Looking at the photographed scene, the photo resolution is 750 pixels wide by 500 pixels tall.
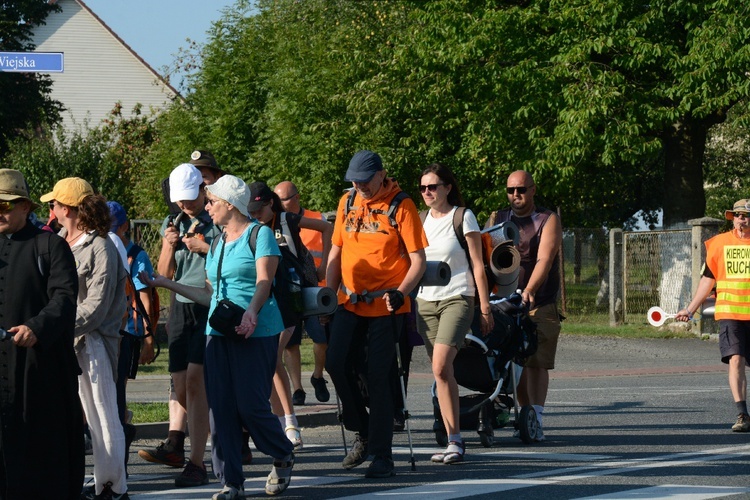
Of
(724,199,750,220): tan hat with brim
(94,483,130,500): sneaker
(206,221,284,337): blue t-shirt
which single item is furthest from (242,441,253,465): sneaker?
(724,199,750,220): tan hat with brim

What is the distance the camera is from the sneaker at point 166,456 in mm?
9266

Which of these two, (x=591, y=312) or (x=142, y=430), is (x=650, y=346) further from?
(x=142, y=430)

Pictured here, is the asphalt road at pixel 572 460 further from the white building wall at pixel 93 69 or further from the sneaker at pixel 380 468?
the white building wall at pixel 93 69

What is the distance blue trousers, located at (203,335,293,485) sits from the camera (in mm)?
7707

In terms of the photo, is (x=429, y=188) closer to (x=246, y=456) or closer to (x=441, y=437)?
(x=441, y=437)

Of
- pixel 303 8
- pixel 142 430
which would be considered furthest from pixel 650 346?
pixel 303 8

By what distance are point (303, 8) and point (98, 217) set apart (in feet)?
153

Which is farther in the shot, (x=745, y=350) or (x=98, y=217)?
(x=745, y=350)

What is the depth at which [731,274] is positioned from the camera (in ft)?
38.5

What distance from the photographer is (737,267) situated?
38.5 feet

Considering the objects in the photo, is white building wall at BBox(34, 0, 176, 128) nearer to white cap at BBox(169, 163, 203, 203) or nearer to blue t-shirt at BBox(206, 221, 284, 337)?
white cap at BBox(169, 163, 203, 203)

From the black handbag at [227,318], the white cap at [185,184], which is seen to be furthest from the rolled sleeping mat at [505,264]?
the black handbag at [227,318]

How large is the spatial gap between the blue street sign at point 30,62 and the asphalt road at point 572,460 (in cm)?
444

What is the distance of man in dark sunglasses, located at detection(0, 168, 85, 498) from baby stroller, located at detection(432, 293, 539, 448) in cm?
390
